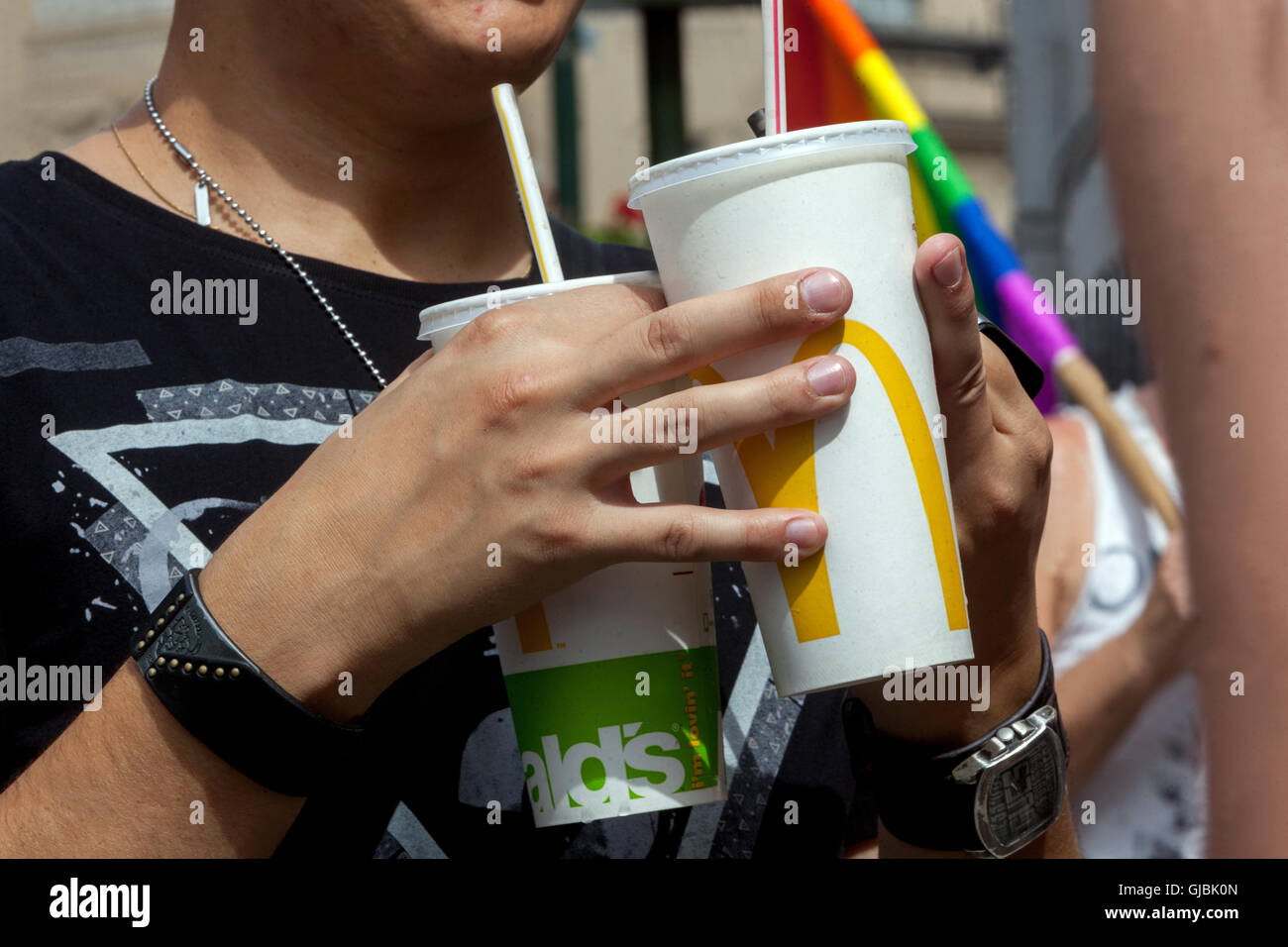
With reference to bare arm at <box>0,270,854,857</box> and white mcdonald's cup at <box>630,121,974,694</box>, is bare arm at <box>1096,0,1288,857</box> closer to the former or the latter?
white mcdonald's cup at <box>630,121,974,694</box>

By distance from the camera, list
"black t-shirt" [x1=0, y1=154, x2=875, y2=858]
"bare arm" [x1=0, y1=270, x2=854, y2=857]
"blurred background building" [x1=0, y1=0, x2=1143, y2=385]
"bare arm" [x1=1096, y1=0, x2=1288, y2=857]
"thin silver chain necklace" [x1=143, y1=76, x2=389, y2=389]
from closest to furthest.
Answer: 1. "bare arm" [x1=0, y1=270, x2=854, y2=857]
2. "black t-shirt" [x1=0, y1=154, x2=875, y2=858]
3. "thin silver chain necklace" [x1=143, y1=76, x2=389, y2=389]
4. "bare arm" [x1=1096, y1=0, x2=1288, y2=857]
5. "blurred background building" [x1=0, y1=0, x2=1143, y2=385]

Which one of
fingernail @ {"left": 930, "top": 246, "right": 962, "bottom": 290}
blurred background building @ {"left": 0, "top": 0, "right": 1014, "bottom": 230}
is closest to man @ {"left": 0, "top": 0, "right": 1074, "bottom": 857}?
fingernail @ {"left": 930, "top": 246, "right": 962, "bottom": 290}

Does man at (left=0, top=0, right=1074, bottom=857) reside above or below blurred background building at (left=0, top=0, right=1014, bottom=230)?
below

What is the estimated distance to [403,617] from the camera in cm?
88

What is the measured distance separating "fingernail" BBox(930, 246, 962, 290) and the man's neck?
0.62 metres

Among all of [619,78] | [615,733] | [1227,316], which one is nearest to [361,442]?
[615,733]

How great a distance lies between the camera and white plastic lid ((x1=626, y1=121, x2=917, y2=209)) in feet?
2.91

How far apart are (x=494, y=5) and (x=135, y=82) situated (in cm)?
511

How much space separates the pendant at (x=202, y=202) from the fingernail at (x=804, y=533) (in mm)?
742

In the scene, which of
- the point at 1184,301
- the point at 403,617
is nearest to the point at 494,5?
the point at 403,617

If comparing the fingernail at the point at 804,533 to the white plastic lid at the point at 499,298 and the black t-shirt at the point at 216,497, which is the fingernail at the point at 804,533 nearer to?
the white plastic lid at the point at 499,298

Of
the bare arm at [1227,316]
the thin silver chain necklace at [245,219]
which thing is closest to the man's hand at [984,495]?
the thin silver chain necklace at [245,219]

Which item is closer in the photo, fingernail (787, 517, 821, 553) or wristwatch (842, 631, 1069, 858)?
fingernail (787, 517, 821, 553)

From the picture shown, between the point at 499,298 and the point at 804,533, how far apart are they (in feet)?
0.93
